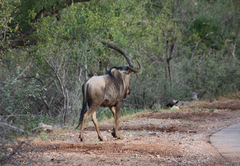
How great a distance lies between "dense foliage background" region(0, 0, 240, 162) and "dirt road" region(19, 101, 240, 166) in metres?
1.03

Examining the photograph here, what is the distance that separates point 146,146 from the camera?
22.9 feet

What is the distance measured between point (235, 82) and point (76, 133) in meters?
13.0

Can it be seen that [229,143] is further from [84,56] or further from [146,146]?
[84,56]

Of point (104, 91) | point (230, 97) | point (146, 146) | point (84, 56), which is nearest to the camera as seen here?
point (146, 146)

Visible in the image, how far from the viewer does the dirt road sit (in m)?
5.77

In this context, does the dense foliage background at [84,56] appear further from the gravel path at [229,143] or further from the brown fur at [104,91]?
the gravel path at [229,143]

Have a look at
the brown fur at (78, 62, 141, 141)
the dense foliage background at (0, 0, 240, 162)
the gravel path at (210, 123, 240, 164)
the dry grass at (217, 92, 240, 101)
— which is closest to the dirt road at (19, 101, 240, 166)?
the gravel path at (210, 123, 240, 164)

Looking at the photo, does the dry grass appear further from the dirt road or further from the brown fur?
the brown fur

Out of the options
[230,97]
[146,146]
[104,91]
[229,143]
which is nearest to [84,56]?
[104,91]

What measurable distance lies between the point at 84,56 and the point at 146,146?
5413 millimetres

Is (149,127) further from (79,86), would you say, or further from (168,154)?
(168,154)

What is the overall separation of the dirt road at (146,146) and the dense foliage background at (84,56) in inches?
40.7

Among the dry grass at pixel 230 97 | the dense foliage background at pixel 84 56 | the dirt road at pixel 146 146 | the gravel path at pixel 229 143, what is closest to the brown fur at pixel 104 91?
the dirt road at pixel 146 146

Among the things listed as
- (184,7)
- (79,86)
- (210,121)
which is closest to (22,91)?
(79,86)
